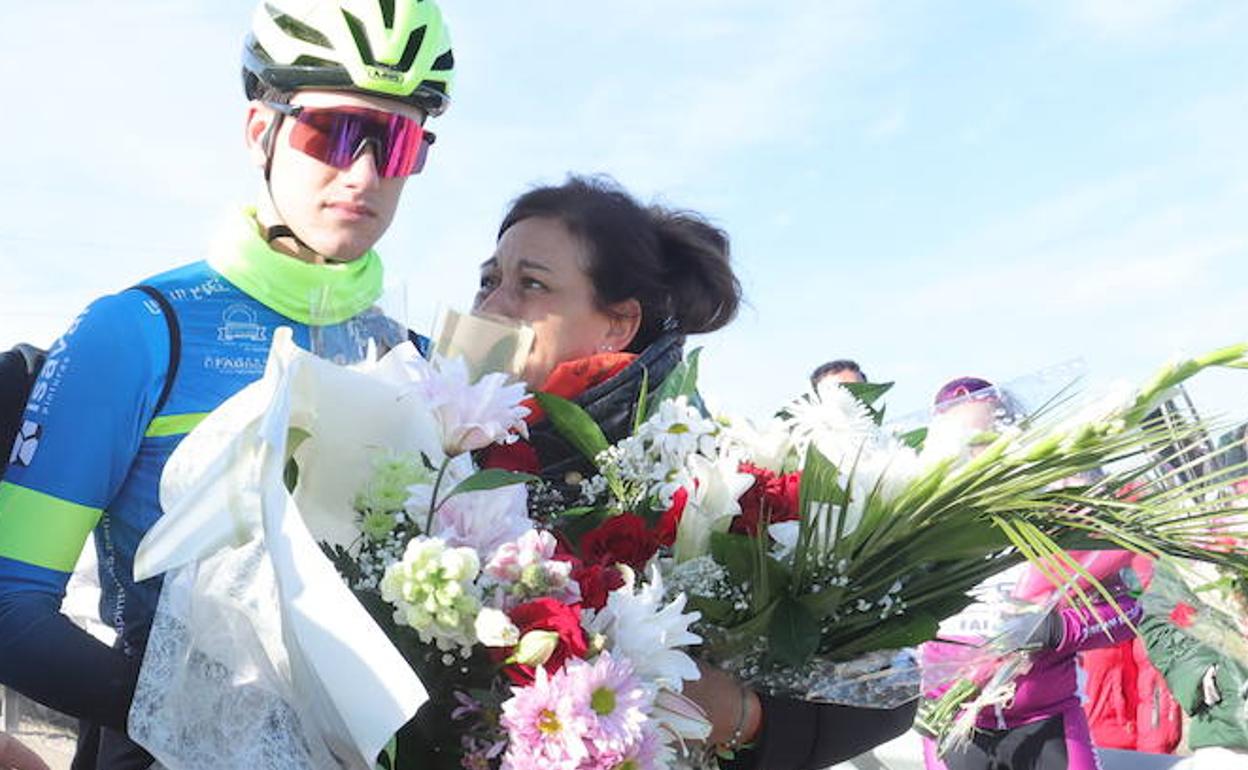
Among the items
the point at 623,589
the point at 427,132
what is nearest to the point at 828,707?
the point at 623,589

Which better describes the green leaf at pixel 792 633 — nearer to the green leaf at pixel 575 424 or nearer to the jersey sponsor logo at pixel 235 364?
the green leaf at pixel 575 424

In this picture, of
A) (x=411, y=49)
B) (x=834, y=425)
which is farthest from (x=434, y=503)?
(x=411, y=49)

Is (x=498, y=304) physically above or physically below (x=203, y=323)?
above

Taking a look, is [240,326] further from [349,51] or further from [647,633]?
[647,633]

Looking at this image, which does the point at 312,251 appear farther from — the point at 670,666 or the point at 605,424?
the point at 670,666

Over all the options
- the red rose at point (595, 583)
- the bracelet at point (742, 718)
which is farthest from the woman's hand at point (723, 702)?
the red rose at point (595, 583)

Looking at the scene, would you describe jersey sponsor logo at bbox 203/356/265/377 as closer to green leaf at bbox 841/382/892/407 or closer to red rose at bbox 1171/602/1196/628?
green leaf at bbox 841/382/892/407

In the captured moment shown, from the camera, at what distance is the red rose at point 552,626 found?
1676 mm

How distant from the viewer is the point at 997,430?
2.28m

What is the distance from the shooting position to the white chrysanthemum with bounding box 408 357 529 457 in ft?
6.03

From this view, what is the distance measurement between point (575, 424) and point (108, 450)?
2.36 ft

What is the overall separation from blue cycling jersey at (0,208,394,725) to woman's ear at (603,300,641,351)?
1.83 ft

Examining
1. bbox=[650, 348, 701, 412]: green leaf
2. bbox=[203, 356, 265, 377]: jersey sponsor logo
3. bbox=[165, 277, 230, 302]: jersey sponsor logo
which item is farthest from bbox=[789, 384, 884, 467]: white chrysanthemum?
bbox=[165, 277, 230, 302]: jersey sponsor logo

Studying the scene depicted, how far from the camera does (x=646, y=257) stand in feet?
10.2
